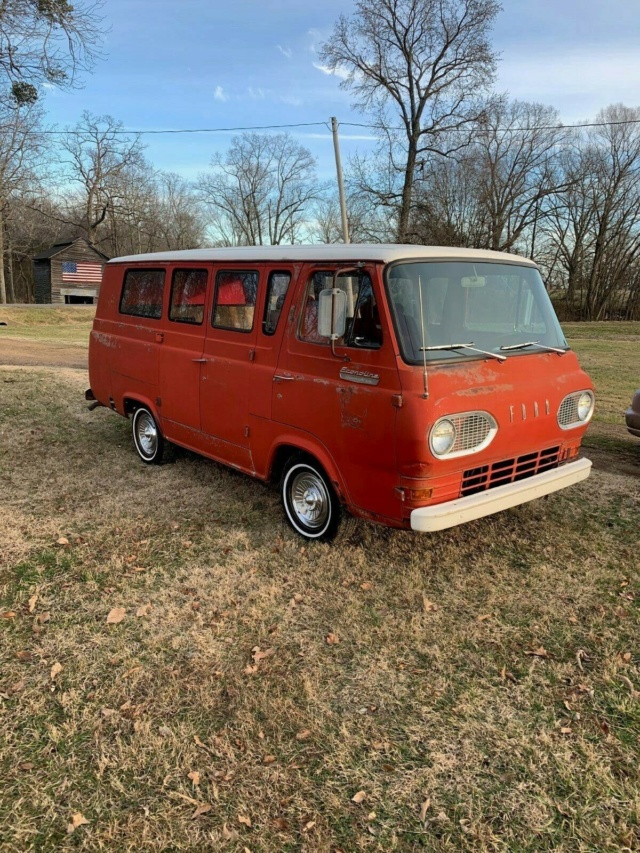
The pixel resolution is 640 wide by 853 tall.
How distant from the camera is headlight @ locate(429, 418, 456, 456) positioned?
11.3ft

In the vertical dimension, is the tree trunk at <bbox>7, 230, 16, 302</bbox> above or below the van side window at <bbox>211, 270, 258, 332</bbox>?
above

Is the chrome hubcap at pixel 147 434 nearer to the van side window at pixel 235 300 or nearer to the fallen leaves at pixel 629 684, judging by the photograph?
the van side window at pixel 235 300

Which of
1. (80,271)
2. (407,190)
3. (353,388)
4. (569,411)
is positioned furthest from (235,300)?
(80,271)

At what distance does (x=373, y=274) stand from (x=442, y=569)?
2.21 meters

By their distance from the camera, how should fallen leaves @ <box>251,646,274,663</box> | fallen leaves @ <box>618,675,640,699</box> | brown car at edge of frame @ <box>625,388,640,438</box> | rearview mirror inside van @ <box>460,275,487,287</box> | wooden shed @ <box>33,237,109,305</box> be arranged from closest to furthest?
fallen leaves @ <box>618,675,640,699</box>
fallen leaves @ <box>251,646,274,663</box>
rearview mirror inside van @ <box>460,275,487,287</box>
brown car at edge of frame @ <box>625,388,640,438</box>
wooden shed @ <box>33,237,109,305</box>

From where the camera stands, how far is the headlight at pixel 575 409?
4270mm

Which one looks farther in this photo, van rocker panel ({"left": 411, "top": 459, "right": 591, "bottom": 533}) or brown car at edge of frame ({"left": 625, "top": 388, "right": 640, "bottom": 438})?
brown car at edge of frame ({"left": 625, "top": 388, "right": 640, "bottom": 438})

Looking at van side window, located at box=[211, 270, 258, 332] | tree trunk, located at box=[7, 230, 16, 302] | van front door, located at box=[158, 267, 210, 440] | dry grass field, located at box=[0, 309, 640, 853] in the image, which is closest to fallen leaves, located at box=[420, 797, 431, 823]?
dry grass field, located at box=[0, 309, 640, 853]

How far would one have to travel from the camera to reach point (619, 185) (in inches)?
1624

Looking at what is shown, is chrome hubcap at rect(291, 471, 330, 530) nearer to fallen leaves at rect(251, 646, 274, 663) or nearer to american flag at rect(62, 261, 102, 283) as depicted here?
fallen leaves at rect(251, 646, 274, 663)

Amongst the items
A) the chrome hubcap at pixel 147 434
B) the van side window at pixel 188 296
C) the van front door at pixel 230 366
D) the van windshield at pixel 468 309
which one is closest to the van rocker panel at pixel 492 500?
the van windshield at pixel 468 309

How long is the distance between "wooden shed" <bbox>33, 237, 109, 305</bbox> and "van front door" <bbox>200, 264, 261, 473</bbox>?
39.9 meters

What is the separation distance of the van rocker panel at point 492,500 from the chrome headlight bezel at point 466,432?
0.32m

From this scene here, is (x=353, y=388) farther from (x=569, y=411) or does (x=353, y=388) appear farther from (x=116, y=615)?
(x=116, y=615)
